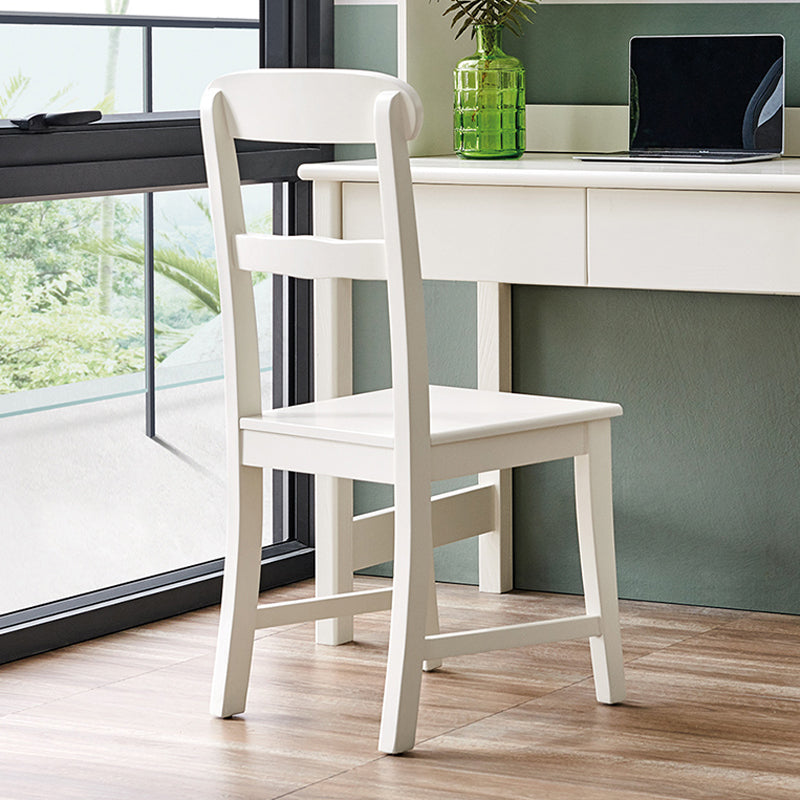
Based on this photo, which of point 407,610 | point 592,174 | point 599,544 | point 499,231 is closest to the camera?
point 407,610

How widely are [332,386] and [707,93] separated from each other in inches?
31.5

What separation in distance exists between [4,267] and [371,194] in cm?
60

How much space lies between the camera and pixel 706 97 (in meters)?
2.90

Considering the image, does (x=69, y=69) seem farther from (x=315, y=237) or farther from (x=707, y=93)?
(x=707, y=93)

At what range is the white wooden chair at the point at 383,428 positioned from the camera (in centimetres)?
220

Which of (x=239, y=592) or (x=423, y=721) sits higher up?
(x=239, y=592)

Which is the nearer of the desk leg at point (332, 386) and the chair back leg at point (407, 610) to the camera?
the chair back leg at point (407, 610)

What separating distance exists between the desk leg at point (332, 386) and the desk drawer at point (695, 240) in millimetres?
420

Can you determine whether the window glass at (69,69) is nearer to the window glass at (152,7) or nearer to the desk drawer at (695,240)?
the window glass at (152,7)

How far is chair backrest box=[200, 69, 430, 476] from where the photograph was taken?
2.18m

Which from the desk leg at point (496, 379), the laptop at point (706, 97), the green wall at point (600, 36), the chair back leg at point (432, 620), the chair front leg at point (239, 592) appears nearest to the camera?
the chair front leg at point (239, 592)

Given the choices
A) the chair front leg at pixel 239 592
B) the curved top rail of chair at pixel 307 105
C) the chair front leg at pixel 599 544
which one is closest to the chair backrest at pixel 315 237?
the curved top rail of chair at pixel 307 105

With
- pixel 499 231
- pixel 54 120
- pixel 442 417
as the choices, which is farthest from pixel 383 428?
pixel 54 120

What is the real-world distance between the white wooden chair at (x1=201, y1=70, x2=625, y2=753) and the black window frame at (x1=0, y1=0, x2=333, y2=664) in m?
0.47
